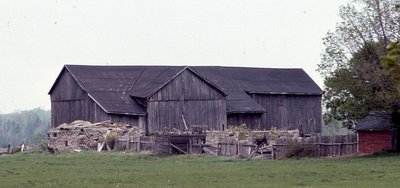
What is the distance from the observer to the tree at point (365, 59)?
42031mm

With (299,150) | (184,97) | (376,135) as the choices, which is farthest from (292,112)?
(299,150)

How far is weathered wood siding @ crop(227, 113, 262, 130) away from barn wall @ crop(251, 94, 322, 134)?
165cm

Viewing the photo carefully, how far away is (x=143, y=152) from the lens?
50438mm

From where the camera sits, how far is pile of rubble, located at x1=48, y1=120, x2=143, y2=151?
192 ft

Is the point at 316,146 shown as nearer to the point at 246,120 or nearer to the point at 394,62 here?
the point at 246,120

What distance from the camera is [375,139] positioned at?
160 ft

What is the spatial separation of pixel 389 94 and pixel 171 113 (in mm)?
30084

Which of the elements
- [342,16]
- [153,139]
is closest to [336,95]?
[342,16]

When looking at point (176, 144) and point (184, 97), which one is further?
point (184, 97)

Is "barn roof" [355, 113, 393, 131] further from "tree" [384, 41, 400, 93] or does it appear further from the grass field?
"tree" [384, 41, 400, 93]

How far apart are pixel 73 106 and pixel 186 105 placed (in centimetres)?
1062

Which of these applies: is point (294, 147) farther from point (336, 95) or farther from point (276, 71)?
point (276, 71)

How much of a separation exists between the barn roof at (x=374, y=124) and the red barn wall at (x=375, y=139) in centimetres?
31

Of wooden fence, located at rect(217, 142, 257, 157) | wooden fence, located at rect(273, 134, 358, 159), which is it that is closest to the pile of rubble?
wooden fence, located at rect(217, 142, 257, 157)
